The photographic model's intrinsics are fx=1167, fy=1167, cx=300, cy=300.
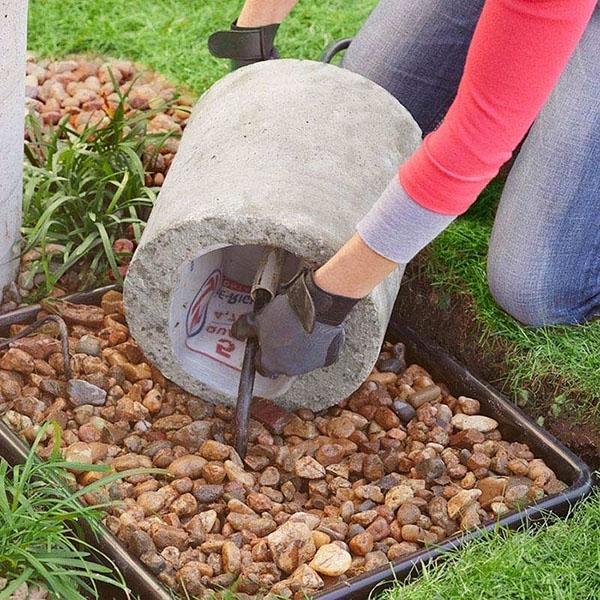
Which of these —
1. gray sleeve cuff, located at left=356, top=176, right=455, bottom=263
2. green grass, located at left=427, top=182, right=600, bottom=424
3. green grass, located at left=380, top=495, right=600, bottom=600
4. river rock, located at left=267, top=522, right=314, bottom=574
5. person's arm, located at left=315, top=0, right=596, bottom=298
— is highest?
person's arm, located at left=315, top=0, right=596, bottom=298

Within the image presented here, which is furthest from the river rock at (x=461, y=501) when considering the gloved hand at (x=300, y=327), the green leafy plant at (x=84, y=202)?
the green leafy plant at (x=84, y=202)

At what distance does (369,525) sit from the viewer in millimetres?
2271

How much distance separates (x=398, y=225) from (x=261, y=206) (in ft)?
1.06

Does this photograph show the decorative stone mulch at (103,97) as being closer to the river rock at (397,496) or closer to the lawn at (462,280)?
the lawn at (462,280)

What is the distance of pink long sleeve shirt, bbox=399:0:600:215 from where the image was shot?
5.87 ft

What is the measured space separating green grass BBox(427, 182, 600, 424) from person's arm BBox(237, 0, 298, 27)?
706 mm

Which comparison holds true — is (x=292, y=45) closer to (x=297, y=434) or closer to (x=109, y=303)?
(x=109, y=303)

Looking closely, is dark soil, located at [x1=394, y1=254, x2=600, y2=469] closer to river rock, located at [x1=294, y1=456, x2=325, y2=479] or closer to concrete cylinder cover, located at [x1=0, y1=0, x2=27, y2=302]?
river rock, located at [x1=294, y1=456, x2=325, y2=479]

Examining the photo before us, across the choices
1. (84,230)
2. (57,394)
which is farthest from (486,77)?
(84,230)

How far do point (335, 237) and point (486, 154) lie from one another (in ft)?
1.33

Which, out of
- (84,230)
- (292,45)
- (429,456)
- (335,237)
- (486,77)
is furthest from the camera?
(292,45)

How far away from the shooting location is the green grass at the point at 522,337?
8.61 feet

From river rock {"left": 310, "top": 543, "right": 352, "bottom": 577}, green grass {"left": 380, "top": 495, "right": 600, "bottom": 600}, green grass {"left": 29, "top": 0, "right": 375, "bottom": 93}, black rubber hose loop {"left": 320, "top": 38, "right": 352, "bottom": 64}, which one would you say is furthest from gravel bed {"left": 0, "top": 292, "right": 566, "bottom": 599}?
green grass {"left": 29, "top": 0, "right": 375, "bottom": 93}

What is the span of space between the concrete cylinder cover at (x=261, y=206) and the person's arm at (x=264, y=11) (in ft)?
0.69
